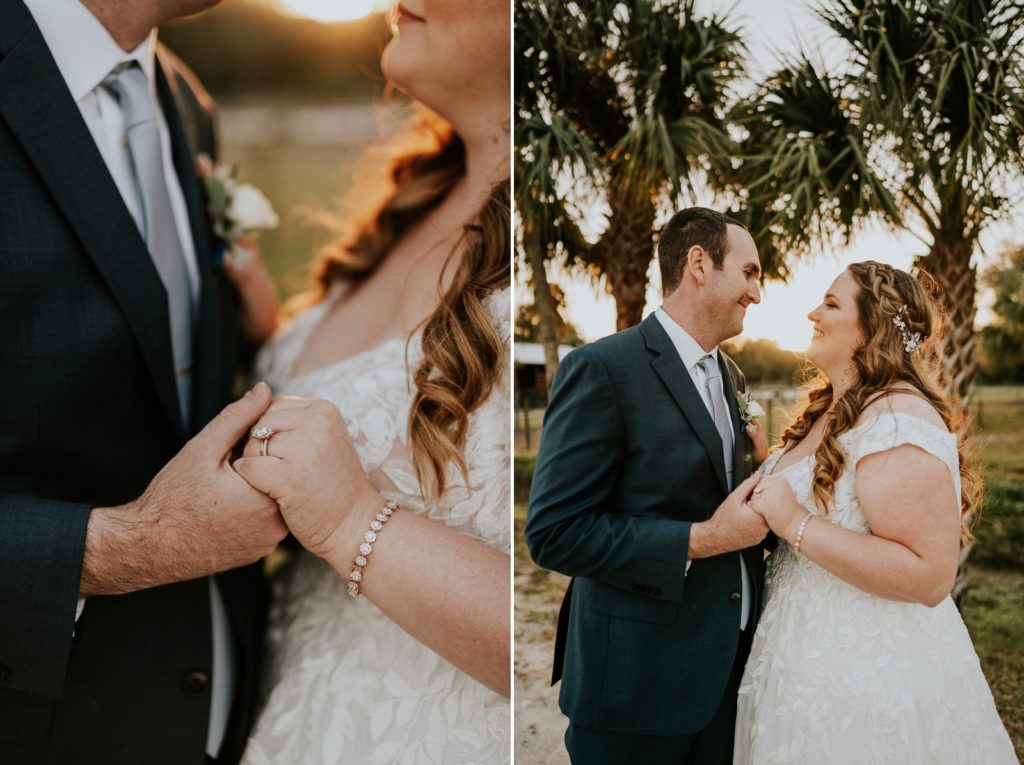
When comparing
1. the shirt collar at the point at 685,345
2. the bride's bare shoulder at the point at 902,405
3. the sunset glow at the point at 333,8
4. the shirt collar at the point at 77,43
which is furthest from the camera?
the sunset glow at the point at 333,8

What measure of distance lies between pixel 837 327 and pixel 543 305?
2.49 feet

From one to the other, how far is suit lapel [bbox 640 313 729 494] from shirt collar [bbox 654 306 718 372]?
0.01 meters

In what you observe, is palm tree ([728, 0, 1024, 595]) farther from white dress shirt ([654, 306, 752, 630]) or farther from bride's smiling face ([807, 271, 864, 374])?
white dress shirt ([654, 306, 752, 630])

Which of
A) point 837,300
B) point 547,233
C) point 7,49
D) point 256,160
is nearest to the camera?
point 7,49

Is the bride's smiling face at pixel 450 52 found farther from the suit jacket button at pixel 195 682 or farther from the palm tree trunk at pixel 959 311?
the suit jacket button at pixel 195 682

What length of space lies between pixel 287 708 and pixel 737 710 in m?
1.08

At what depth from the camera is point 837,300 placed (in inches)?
68.2

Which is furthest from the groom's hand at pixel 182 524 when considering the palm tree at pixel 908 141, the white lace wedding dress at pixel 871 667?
the palm tree at pixel 908 141

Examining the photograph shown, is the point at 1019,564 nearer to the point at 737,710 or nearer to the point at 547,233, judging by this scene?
the point at 737,710

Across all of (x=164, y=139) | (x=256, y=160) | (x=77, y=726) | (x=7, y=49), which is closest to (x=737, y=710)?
(x=77, y=726)

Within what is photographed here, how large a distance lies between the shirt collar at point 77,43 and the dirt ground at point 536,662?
142cm

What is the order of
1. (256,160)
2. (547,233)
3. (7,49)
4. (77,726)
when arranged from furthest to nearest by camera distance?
1. (256,160)
2. (547,233)
3. (77,726)
4. (7,49)

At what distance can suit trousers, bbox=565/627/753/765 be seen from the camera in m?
1.83

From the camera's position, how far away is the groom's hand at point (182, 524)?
140 cm
